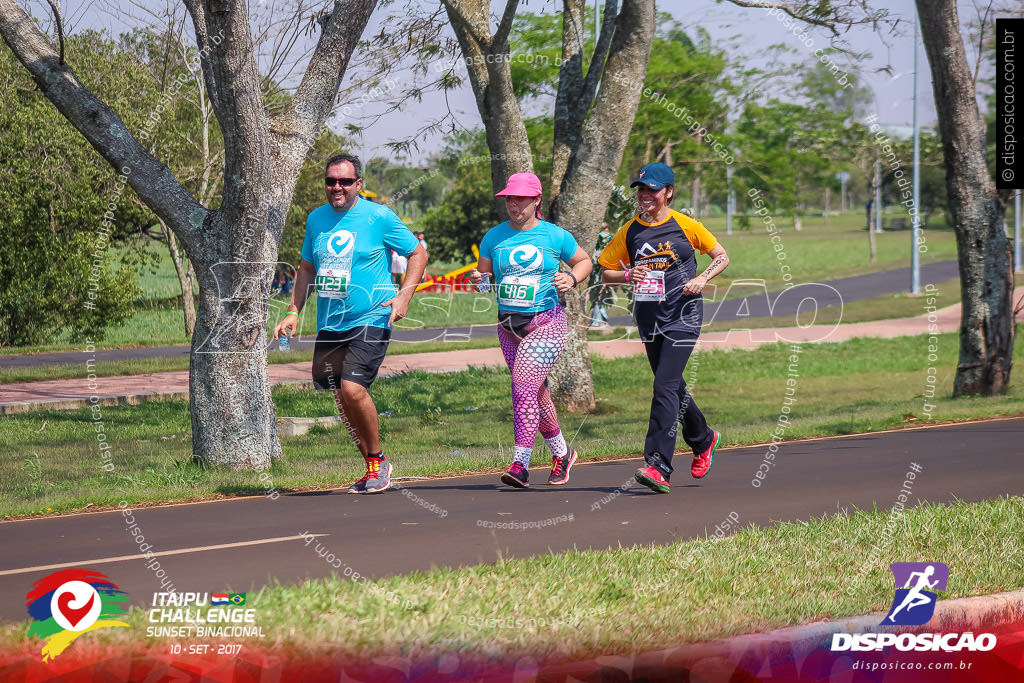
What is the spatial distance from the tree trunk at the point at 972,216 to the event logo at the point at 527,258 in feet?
29.0

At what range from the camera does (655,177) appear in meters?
7.76

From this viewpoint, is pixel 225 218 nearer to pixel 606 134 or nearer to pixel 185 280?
Result: pixel 606 134

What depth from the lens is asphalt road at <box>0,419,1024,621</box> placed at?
5.77 m

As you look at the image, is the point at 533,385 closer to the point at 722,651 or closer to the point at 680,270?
the point at 680,270

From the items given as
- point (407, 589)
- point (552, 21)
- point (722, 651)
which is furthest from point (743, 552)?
point (552, 21)

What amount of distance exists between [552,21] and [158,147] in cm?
943

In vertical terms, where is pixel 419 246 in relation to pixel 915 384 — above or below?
above

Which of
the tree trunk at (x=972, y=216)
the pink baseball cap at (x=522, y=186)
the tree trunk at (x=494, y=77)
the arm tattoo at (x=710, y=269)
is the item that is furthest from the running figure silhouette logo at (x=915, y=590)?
the tree trunk at (x=972, y=216)

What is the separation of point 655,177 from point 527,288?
3.86 ft

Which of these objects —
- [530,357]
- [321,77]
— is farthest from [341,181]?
[321,77]

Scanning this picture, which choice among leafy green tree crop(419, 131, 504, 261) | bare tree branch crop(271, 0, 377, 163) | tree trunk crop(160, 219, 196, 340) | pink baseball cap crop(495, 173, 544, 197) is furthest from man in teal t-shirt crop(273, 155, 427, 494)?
leafy green tree crop(419, 131, 504, 261)

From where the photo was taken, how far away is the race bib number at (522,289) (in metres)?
7.81

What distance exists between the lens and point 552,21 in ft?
85.9

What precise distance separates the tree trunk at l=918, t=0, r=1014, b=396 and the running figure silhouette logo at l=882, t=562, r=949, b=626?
10.1m
